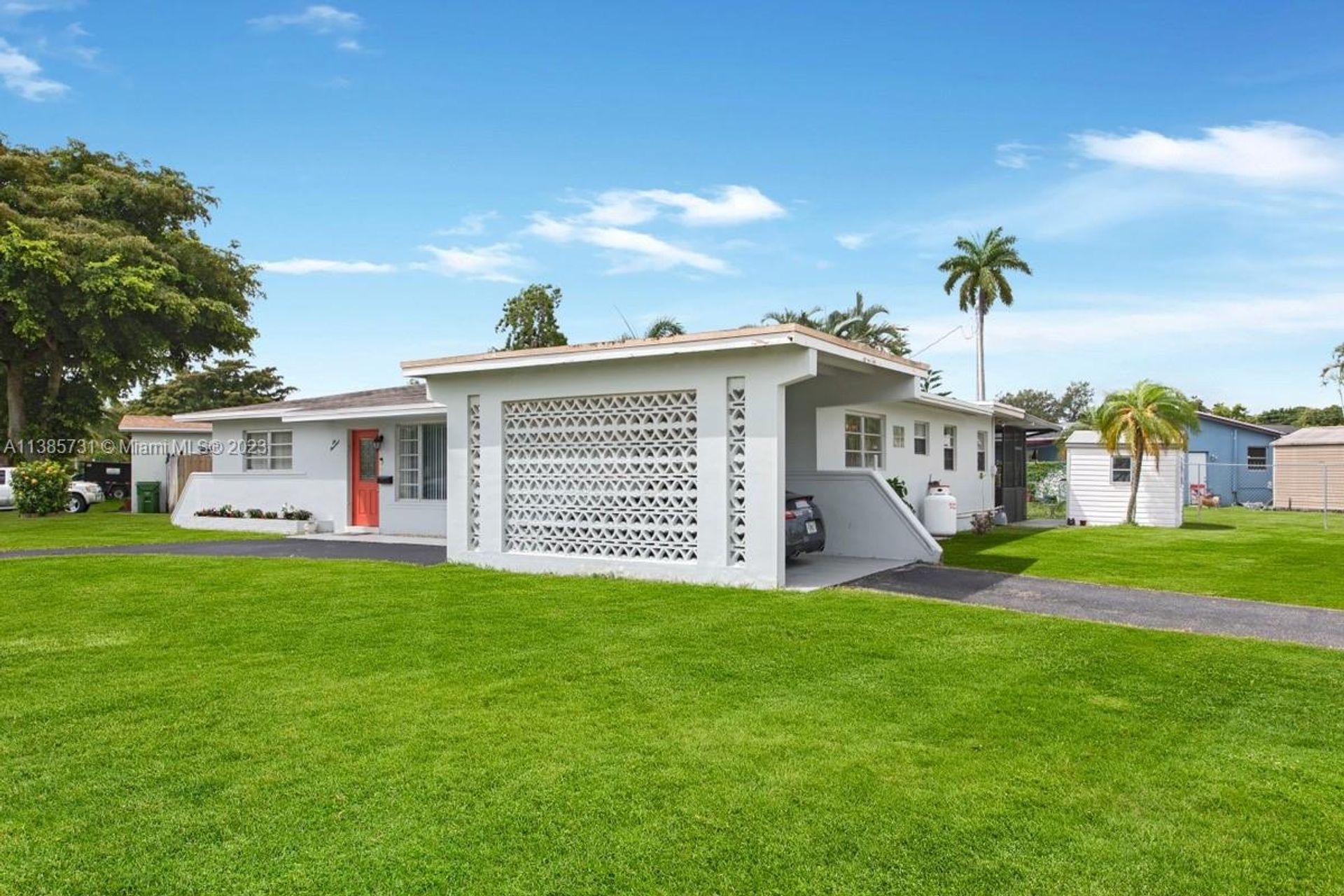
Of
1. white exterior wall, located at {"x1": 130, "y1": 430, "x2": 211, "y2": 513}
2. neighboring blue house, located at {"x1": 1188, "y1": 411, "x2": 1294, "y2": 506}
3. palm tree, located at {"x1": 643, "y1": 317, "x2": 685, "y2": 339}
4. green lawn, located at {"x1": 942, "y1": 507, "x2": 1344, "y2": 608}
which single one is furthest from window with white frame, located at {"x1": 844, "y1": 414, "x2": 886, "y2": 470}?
neighboring blue house, located at {"x1": 1188, "y1": 411, "x2": 1294, "y2": 506}

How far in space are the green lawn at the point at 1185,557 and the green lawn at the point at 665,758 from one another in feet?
12.8

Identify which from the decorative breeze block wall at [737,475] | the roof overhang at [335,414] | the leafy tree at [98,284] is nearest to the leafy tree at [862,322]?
the leafy tree at [98,284]

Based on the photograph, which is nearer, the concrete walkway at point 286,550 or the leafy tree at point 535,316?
the concrete walkway at point 286,550

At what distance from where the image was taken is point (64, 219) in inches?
1065

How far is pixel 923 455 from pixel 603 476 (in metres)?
9.09

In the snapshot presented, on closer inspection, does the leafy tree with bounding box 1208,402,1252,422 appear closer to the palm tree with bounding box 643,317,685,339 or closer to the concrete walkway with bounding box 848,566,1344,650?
the palm tree with bounding box 643,317,685,339

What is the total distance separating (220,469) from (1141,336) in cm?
2835

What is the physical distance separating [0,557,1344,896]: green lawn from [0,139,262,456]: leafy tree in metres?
21.8

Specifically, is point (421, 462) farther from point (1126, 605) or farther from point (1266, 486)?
point (1266, 486)


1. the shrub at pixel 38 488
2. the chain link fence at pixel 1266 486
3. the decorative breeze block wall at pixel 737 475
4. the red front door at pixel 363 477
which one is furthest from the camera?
the chain link fence at pixel 1266 486

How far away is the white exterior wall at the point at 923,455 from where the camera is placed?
1386 cm

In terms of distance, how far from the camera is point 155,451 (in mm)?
26531

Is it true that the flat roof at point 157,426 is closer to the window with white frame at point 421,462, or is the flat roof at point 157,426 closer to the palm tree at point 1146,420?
the window with white frame at point 421,462

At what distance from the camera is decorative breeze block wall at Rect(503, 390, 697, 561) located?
32.8 ft
